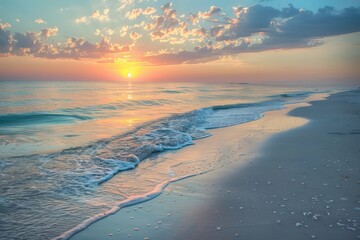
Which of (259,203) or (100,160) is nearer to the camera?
(259,203)

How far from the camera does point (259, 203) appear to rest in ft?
16.8

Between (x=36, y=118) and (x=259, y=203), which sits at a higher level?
(x=259, y=203)

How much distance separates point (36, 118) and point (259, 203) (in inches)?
744

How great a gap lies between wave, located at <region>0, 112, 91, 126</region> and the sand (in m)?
13.9

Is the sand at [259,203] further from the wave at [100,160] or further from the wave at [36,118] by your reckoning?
the wave at [36,118]

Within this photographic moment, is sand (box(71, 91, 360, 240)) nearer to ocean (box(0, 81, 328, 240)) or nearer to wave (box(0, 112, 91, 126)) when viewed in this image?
ocean (box(0, 81, 328, 240))

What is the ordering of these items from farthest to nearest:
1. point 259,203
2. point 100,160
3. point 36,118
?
point 36,118, point 100,160, point 259,203

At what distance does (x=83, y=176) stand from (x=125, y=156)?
6.50ft

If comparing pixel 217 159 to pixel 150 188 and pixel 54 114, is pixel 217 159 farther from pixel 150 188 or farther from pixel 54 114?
pixel 54 114

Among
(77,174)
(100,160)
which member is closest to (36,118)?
(100,160)

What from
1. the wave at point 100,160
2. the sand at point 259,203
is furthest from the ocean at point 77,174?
the sand at point 259,203

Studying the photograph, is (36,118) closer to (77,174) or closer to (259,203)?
(77,174)

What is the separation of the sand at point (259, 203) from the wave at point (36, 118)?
13944 millimetres

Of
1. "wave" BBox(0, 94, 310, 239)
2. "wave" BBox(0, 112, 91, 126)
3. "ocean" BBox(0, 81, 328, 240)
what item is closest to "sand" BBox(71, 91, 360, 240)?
"ocean" BBox(0, 81, 328, 240)
